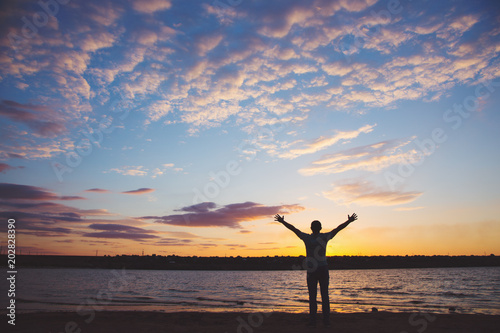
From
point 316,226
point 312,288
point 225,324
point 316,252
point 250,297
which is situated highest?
point 316,226

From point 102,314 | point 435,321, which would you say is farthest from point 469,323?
point 102,314

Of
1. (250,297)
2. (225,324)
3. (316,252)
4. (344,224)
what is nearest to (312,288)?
(316,252)

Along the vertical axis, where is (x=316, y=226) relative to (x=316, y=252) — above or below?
above

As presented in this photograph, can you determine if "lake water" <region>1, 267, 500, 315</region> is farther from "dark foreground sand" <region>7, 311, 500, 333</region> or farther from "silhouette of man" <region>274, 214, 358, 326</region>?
"silhouette of man" <region>274, 214, 358, 326</region>

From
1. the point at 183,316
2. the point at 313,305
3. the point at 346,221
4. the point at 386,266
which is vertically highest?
the point at 346,221

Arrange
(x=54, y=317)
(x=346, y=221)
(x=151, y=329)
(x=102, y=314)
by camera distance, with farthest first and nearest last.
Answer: (x=102, y=314)
(x=54, y=317)
(x=151, y=329)
(x=346, y=221)

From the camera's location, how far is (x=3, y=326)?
10164 mm

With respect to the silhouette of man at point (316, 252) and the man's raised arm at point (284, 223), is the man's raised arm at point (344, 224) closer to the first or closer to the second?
the silhouette of man at point (316, 252)

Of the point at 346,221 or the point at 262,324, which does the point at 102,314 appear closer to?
the point at 262,324

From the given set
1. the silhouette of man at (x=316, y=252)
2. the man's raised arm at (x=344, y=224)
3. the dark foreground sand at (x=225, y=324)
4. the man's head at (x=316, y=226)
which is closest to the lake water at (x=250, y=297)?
the dark foreground sand at (x=225, y=324)

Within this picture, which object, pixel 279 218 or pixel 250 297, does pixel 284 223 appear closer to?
pixel 279 218

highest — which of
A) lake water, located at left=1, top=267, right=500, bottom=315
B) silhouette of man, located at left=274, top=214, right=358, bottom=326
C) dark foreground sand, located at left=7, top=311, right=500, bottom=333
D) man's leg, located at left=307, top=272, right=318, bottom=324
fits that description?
silhouette of man, located at left=274, top=214, right=358, bottom=326

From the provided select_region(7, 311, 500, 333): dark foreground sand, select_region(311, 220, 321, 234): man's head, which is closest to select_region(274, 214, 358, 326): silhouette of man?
select_region(311, 220, 321, 234): man's head

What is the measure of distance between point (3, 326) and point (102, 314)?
4.09 metres
